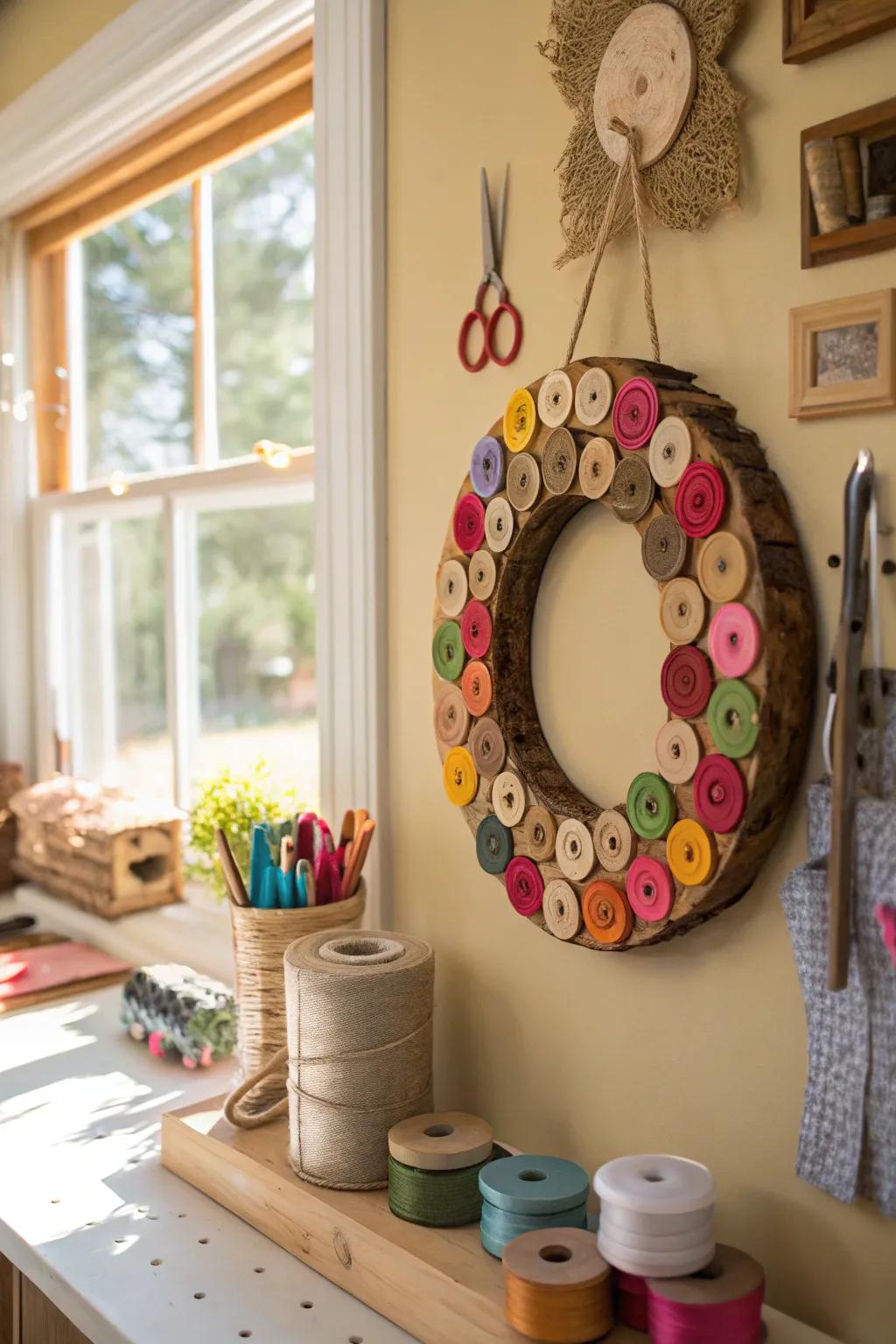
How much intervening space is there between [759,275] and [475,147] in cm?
41

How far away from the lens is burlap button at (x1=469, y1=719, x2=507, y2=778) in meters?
1.13

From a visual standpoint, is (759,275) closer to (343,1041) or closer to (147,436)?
(343,1041)

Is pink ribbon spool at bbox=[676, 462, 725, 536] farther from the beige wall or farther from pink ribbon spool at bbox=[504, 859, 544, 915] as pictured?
pink ribbon spool at bbox=[504, 859, 544, 915]

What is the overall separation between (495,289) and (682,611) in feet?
1.40

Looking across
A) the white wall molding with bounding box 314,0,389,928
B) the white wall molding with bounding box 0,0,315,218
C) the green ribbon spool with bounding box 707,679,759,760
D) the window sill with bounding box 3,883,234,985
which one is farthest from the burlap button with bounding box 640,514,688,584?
the window sill with bounding box 3,883,234,985

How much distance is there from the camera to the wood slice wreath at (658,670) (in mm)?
890

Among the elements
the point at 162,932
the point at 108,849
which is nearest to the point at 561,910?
the point at 162,932

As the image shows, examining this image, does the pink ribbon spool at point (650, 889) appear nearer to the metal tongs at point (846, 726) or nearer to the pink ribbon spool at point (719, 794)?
the pink ribbon spool at point (719, 794)

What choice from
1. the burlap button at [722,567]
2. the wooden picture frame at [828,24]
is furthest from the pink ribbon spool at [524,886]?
the wooden picture frame at [828,24]

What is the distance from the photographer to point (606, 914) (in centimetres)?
102

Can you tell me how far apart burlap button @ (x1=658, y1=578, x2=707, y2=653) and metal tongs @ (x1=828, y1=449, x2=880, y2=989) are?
0.42 ft

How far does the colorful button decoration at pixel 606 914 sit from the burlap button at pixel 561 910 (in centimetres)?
1

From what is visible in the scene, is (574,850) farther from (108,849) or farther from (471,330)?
(108,849)

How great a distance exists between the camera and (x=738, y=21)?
0.93 m
